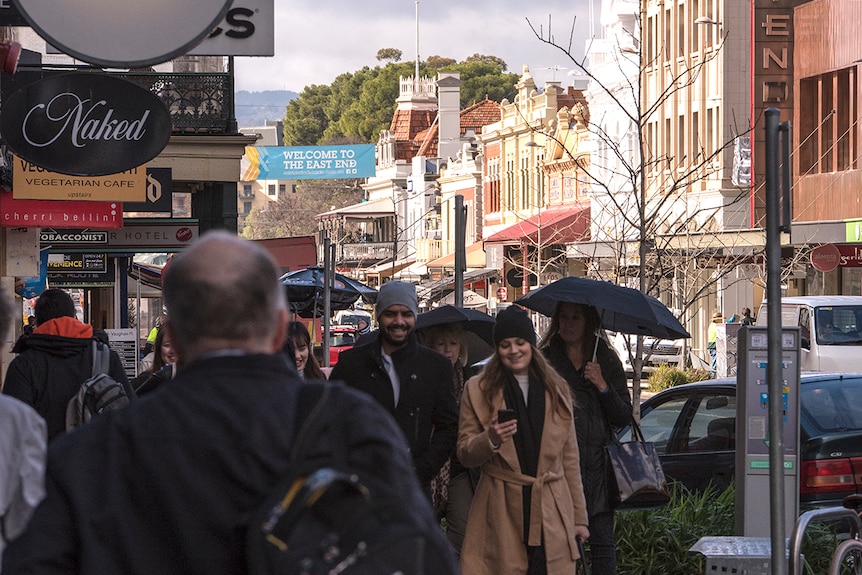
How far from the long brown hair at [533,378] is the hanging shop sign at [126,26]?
80.1 inches

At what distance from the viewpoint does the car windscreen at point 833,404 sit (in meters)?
10.4

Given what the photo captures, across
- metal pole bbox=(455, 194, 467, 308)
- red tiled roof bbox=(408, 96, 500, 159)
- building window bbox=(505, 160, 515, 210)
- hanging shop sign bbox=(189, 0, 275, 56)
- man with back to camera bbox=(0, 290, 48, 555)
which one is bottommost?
man with back to camera bbox=(0, 290, 48, 555)

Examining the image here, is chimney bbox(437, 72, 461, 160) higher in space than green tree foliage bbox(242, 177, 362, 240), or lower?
higher

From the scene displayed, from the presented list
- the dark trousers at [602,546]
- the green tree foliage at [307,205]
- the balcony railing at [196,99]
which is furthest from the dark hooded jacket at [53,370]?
the green tree foliage at [307,205]

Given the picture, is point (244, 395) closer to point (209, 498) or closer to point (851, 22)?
point (209, 498)

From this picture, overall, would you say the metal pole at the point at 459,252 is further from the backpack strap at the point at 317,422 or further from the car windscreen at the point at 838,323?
the car windscreen at the point at 838,323

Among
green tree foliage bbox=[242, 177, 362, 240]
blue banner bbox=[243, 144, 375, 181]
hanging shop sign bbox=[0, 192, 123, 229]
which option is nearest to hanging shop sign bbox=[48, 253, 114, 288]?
hanging shop sign bbox=[0, 192, 123, 229]

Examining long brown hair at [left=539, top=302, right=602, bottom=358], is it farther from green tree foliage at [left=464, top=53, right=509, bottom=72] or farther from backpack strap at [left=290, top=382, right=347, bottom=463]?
green tree foliage at [left=464, top=53, right=509, bottom=72]

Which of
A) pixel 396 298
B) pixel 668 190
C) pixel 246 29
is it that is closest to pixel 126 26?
pixel 396 298

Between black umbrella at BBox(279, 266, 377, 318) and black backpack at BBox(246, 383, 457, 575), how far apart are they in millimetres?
20686

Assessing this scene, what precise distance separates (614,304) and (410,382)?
77.7 inches

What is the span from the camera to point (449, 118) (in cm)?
9456

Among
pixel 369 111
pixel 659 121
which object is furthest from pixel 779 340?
Answer: pixel 369 111

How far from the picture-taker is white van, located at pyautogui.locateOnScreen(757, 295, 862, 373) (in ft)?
74.5
